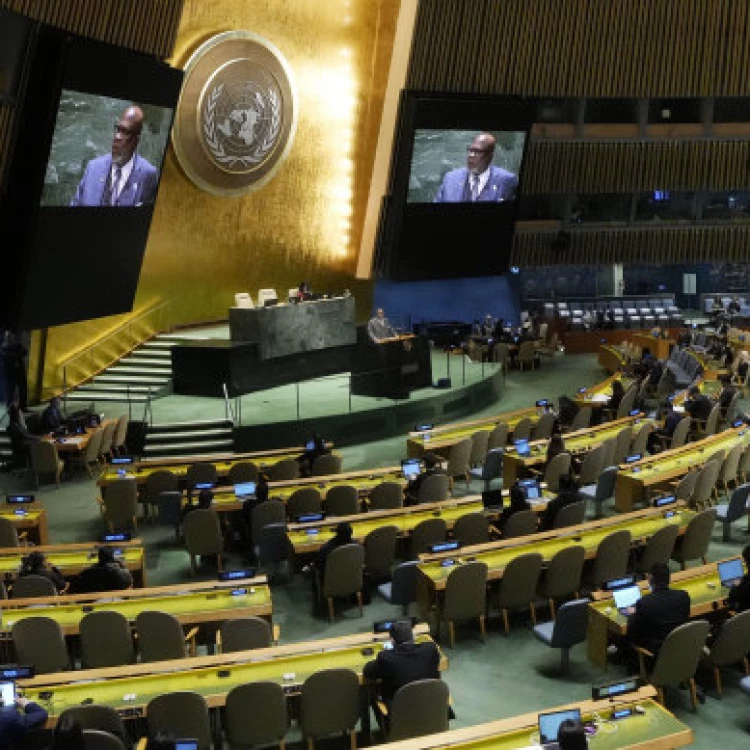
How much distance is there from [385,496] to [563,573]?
2985 mm

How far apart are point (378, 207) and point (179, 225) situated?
4.32 meters

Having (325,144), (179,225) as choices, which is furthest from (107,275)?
(325,144)

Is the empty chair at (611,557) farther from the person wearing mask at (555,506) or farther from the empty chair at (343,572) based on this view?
the empty chair at (343,572)

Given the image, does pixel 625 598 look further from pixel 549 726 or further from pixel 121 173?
pixel 121 173

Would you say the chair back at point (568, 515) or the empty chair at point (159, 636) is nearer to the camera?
the empty chair at point (159, 636)

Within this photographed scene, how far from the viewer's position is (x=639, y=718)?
20.7 ft

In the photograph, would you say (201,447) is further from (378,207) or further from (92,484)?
(378,207)

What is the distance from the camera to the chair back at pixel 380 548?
9.98 metres

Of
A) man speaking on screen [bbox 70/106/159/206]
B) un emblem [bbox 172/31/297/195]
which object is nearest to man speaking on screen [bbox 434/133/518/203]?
un emblem [bbox 172/31/297/195]

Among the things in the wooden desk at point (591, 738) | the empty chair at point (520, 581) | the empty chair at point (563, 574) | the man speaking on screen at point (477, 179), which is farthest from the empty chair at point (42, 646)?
the man speaking on screen at point (477, 179)

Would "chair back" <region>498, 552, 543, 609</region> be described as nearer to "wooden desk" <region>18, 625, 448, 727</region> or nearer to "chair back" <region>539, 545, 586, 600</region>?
"chair back" <region>539, 545, 586, 600</region>

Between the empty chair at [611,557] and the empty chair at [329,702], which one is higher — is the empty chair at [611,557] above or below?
above

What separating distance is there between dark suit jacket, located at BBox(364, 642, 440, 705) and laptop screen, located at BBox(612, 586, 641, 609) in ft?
6.24

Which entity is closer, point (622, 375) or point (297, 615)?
point (297, 615)
